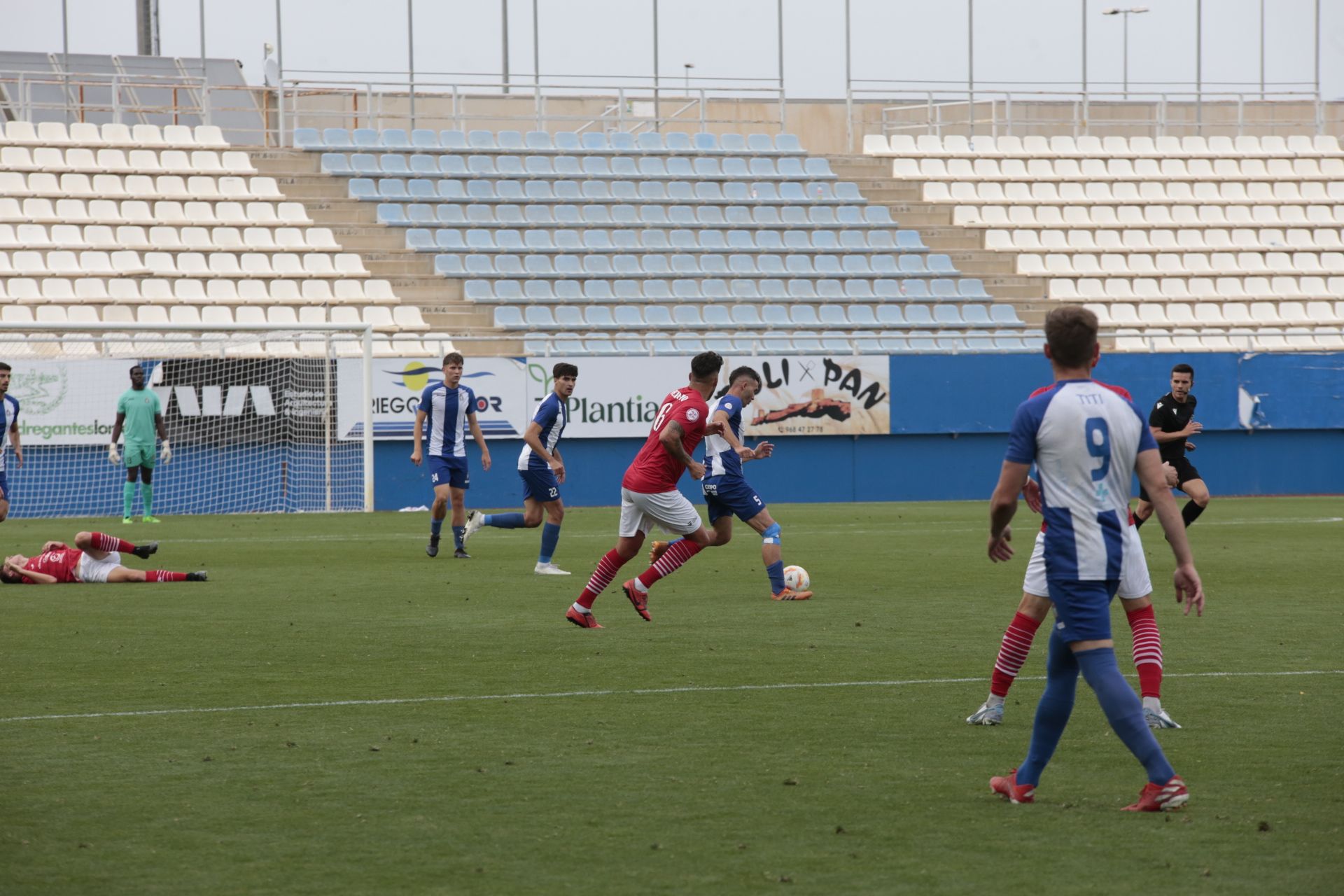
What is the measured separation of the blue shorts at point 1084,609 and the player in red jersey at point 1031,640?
2.88ft

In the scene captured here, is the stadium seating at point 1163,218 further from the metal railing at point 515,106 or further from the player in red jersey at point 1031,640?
the player in red jersey at point 1031,640

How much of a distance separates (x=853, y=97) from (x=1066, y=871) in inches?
1335

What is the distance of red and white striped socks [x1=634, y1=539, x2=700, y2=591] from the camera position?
11305 mm

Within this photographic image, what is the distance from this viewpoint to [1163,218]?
115ft

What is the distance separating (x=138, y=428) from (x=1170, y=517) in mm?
19032

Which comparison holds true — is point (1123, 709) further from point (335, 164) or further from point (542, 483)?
point (335, 164)

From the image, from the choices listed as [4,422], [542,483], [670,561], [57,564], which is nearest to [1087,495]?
[670,561]

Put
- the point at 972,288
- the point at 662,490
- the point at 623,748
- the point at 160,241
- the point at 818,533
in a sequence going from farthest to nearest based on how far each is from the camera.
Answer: the point at 972,288, the point at 160,241, the point at 818,533, the point at 662,490, the point at 623,748

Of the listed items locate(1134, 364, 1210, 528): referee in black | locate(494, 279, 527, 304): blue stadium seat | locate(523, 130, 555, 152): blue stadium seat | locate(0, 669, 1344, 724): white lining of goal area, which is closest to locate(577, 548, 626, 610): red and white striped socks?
locate(0, 669, 1344, 724): white lining of goal area

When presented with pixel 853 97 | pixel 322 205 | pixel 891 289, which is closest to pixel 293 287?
pixel 322 205

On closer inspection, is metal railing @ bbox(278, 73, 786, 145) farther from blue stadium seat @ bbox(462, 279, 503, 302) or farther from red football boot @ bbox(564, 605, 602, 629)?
red football boot @ bbox(564, 605, 602, 629)

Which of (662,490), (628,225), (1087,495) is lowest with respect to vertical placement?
(662,490)

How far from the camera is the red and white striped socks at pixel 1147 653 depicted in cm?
699

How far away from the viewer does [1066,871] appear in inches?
193
